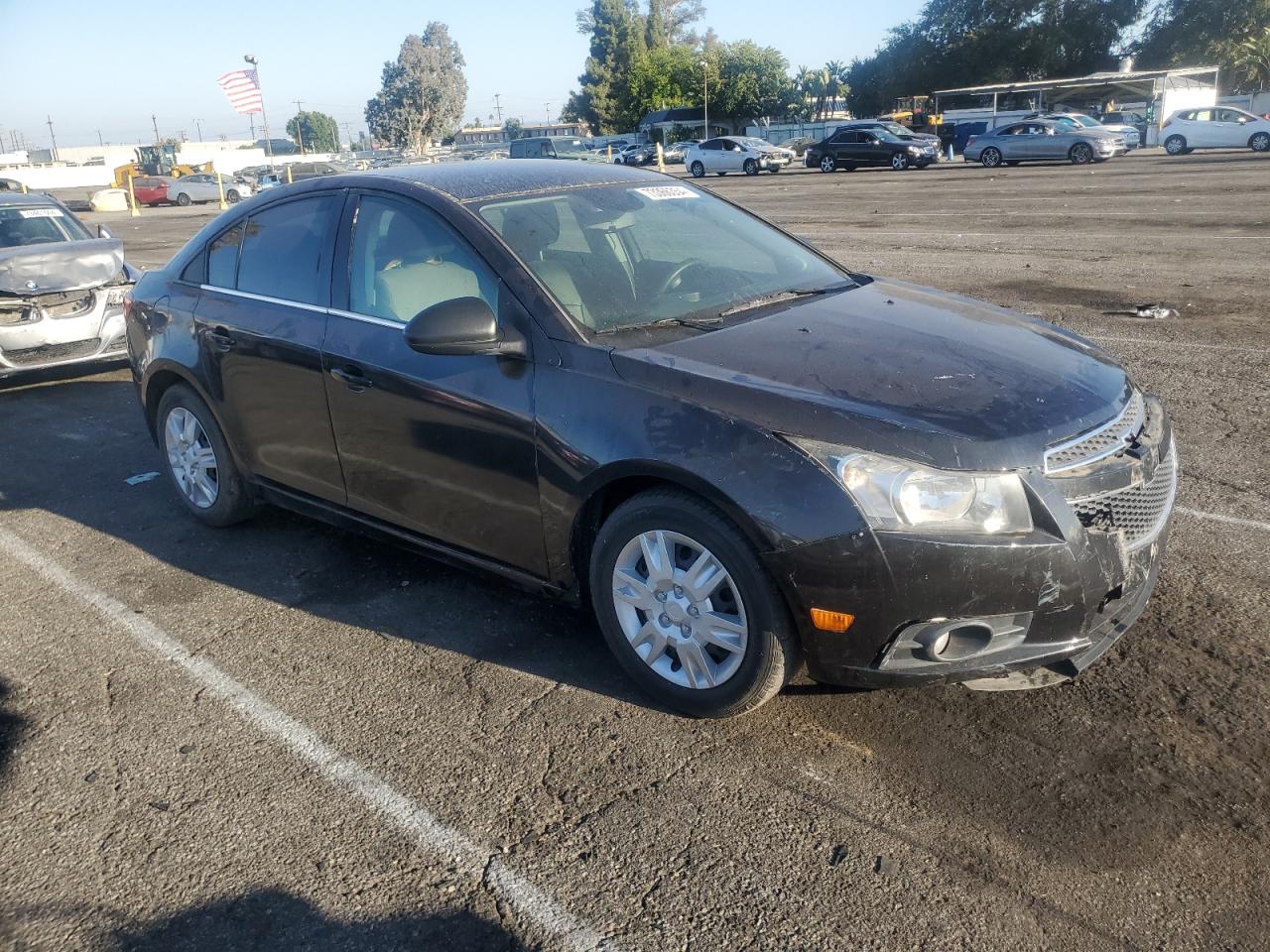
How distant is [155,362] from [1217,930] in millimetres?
5044

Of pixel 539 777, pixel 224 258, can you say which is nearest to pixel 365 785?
pixel 539 777

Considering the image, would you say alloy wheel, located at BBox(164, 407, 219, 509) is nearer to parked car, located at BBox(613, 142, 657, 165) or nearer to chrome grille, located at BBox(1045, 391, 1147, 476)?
chrome grille, located at BBox(1045, 391, 1147, 476)

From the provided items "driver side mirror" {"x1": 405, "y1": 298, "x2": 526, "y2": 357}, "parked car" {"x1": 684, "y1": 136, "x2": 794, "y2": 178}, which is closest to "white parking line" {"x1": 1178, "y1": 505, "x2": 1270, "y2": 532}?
"driver side mirror" {"x1": 405, "y1": 298, "x2": 526, "y2": 357}

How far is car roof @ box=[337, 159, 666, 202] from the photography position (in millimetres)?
4305

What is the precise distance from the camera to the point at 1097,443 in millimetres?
3256

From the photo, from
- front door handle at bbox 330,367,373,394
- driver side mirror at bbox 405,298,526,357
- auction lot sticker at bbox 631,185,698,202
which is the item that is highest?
auction lot sticker at bbox 631,185,698,202

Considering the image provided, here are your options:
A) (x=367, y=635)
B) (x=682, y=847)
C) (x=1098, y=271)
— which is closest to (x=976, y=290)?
(x=1098, y=271)

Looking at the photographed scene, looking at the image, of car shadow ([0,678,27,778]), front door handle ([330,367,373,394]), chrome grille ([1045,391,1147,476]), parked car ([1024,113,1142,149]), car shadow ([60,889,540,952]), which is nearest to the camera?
car shadow ([60,889,540,952])

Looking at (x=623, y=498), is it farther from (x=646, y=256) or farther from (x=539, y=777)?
(x=646, y=256)

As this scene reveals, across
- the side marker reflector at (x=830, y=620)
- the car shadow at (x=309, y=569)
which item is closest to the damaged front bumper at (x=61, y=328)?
the car shadow at (x=309, y=569)

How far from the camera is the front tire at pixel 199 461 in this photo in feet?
17.2

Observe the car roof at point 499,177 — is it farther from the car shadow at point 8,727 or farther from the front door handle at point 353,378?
the car shadow at point 8,727

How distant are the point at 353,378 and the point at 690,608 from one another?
1.73 metres

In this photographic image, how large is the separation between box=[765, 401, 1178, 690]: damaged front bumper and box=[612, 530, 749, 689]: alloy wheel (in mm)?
247
